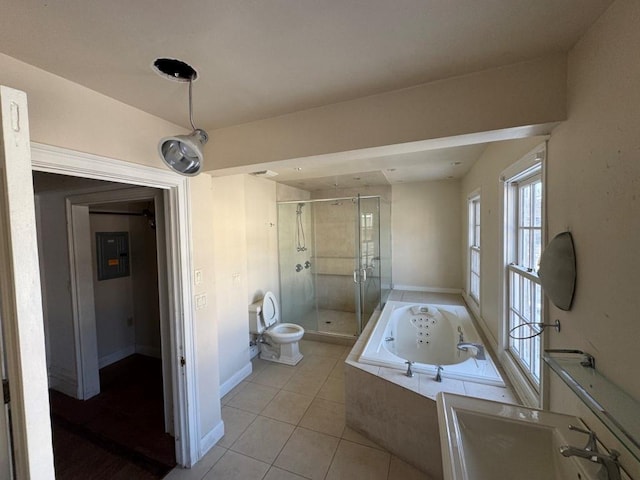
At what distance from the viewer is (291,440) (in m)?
2.08

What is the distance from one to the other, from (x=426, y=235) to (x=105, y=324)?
15.9 ft

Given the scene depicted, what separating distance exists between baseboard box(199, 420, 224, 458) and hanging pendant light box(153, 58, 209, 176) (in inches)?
78.0

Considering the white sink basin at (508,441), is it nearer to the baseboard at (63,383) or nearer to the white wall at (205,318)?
the white wall at (205,318)

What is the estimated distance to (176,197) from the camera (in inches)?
68.6

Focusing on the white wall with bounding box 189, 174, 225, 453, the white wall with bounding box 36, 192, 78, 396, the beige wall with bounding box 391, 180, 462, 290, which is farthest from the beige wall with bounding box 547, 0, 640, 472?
the white wall with bounding box 36, 192, 78, 396

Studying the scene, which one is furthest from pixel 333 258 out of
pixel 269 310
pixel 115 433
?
pixel 115 433

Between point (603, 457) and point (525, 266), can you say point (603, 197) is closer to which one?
point (603, 457)

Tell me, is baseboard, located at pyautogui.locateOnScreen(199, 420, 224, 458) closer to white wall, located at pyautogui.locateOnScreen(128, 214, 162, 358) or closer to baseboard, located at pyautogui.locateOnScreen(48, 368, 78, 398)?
baseboard, located at pyautogui.locateOnScreen(48, 368, 78, 398)

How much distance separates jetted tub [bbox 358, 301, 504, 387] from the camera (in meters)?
2.33

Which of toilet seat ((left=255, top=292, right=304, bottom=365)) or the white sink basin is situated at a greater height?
the white sink basin

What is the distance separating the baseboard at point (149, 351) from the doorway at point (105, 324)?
14mm

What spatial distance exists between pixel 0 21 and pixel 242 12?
2.63ft

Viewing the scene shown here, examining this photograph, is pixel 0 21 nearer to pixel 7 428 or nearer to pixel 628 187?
pixel 7 428

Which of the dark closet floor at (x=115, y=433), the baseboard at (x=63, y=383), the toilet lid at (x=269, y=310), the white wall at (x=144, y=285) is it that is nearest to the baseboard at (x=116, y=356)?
the white wall at (x=144, y=285)
